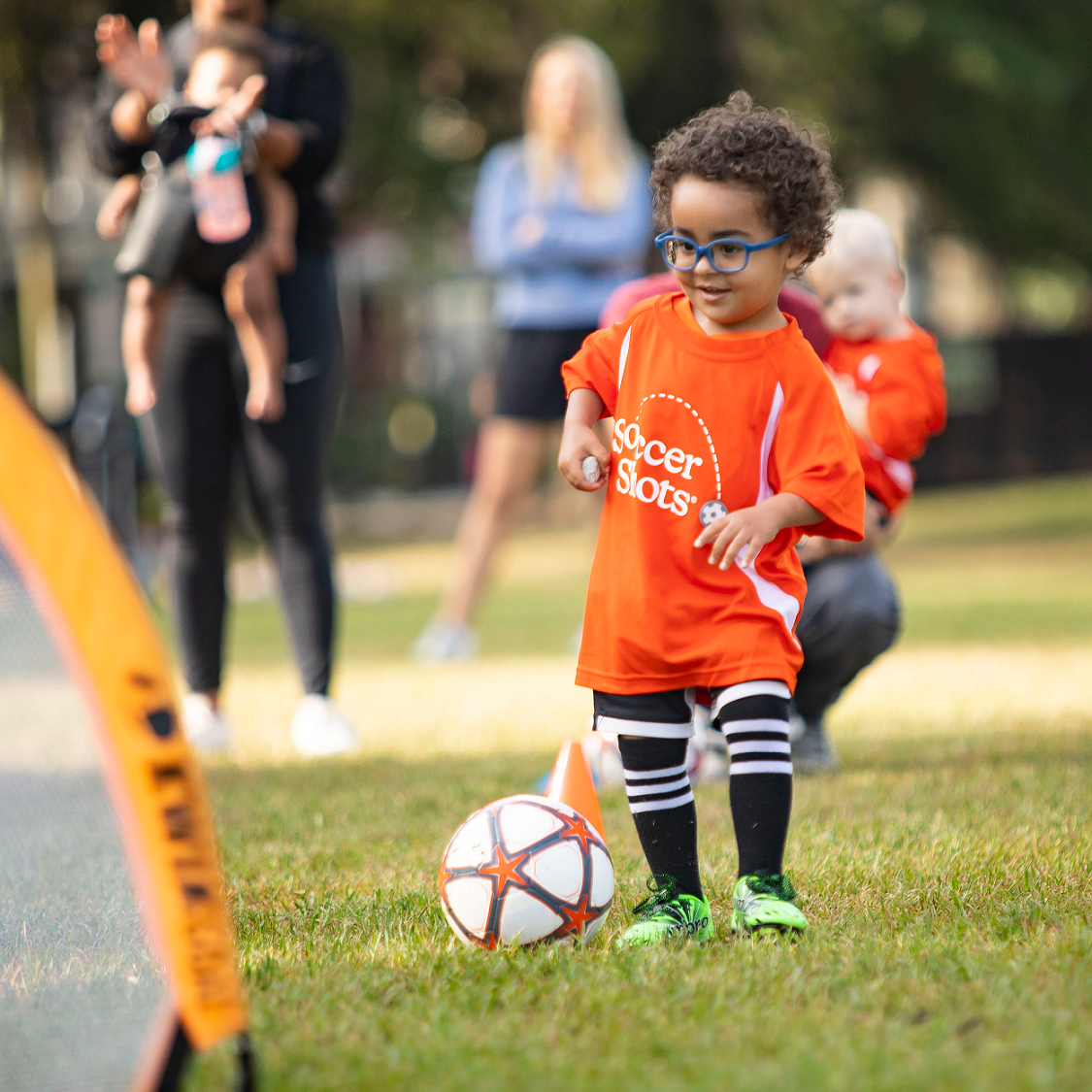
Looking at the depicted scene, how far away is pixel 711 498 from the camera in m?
2.46

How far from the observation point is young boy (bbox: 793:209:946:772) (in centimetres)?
353

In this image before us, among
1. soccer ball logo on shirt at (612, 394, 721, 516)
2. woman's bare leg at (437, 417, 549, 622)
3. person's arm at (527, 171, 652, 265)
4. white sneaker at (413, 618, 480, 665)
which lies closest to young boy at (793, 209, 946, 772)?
soccer ball logo on shirt at (612, 394, 721, 516)

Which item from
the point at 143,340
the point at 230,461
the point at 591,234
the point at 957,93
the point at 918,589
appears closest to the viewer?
the point at 143,340

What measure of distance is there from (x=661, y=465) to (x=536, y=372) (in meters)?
3.71

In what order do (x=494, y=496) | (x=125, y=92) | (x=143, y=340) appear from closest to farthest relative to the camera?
(x=125, y=92) < (x=143, y=340) < (x=494, y=496)

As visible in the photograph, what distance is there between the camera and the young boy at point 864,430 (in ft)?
11.6

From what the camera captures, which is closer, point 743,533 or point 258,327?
point 743,533

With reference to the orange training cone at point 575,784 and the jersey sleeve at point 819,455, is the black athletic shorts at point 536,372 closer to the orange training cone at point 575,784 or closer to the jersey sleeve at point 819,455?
the orange training cone at point 575,784

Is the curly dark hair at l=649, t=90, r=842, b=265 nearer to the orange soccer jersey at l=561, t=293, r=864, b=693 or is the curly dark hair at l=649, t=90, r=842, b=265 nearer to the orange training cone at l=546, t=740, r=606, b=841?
Result: the orange soccer jersey at l=561, t=293, r=864, b=693

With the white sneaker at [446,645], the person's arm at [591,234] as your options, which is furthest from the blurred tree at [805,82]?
the white sneaker at [446,645]

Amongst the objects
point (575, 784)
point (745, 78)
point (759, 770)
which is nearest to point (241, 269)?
point (575, 784)

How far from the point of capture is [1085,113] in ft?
52.4

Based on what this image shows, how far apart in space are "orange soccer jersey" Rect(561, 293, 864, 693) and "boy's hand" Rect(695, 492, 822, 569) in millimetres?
28

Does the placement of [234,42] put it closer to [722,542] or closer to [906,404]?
[906,404]
